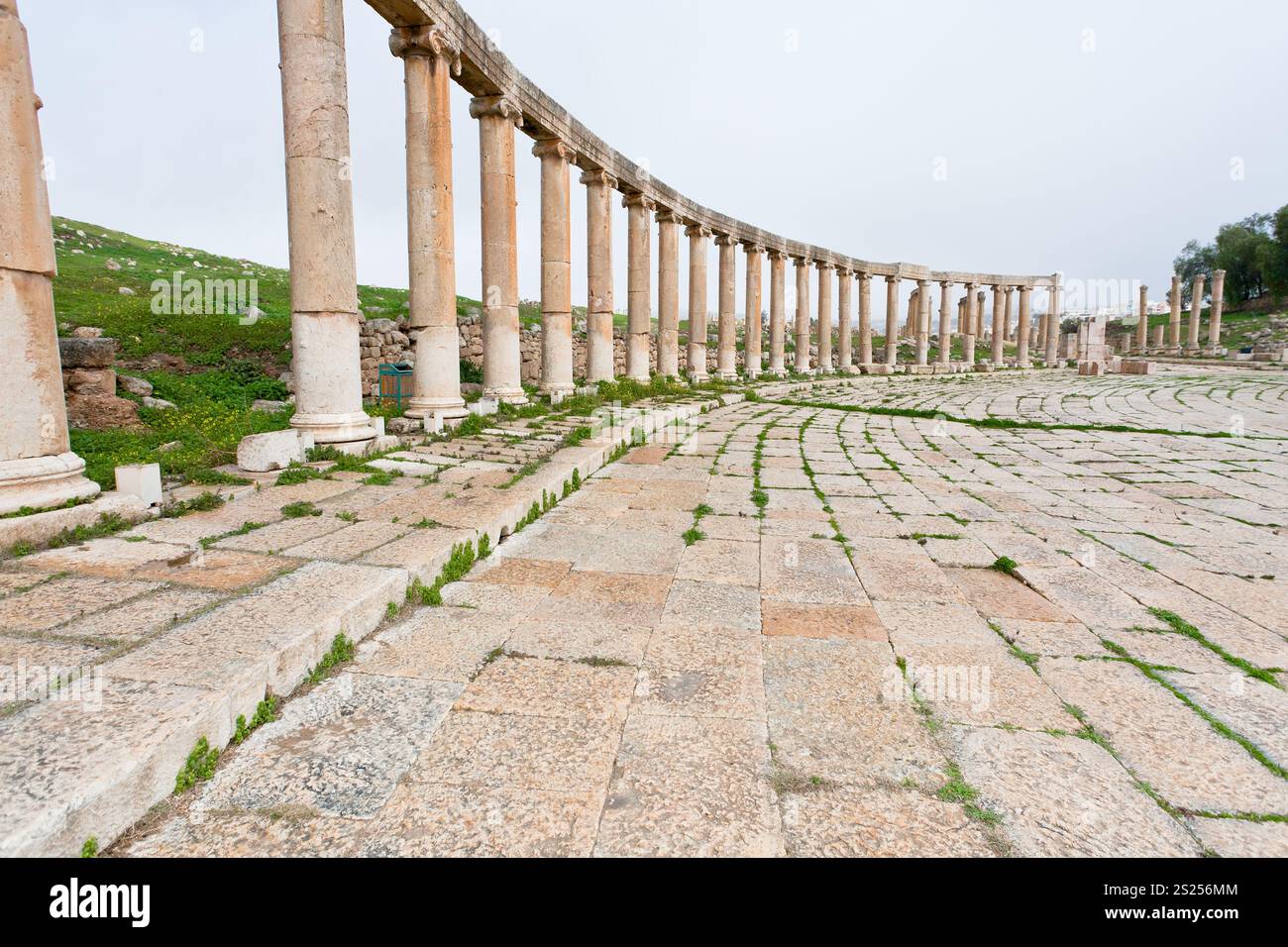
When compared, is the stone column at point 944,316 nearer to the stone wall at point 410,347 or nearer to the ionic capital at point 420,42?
the stone wall at point 410,347

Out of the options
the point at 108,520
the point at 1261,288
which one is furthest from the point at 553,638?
the point at 1261,288

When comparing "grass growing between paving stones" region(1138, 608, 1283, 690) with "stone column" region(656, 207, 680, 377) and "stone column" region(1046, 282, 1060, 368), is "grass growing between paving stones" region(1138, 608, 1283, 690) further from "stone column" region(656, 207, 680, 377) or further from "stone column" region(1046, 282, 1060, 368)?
"stone column" region(1046, 282, 1060, 368)

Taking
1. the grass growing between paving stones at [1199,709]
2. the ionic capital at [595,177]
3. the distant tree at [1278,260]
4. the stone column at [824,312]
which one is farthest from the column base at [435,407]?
the distant tree at [1278,260]

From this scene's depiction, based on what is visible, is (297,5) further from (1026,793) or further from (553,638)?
(1026,793)

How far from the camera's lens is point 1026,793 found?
2.31m

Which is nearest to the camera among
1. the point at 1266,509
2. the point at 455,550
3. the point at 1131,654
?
the point at 1131,654

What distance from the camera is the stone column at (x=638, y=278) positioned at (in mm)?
16953

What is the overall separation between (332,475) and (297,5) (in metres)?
4.50

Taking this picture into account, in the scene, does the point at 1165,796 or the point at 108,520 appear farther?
the point at 108,520

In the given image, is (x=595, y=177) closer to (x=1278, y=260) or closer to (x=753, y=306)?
(x=753, y=306)

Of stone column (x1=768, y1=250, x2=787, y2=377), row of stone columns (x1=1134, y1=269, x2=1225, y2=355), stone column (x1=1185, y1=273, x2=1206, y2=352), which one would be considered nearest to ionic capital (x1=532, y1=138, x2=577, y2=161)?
stone column (x1=768, y1=250, x2=787, y2=377)

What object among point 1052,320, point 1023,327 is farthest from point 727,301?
point 1052,320

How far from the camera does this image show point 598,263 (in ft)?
49.4
